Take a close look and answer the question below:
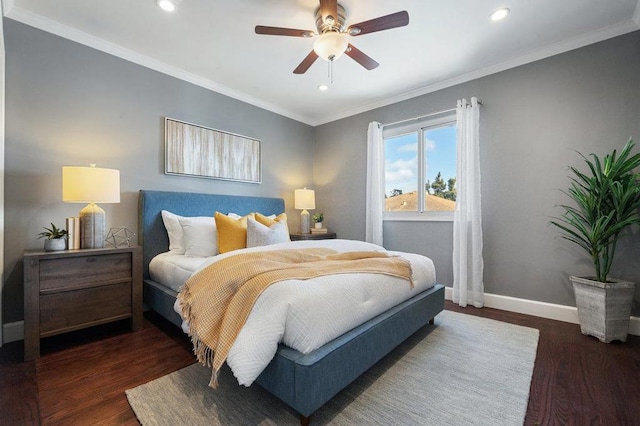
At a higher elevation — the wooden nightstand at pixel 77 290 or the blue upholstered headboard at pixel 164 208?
the blue upholstered headboard at pixel 164 208

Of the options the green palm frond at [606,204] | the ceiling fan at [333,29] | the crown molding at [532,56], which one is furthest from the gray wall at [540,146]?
the ceiling fan at [333,29]

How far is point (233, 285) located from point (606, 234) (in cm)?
304

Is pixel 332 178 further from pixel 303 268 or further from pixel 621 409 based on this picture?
pixel 621 409

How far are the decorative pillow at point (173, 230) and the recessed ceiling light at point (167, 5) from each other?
1.88m

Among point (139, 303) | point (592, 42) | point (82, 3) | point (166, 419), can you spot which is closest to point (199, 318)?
point (166, 419)

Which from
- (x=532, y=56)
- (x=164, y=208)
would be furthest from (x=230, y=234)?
(x=532, y=56)

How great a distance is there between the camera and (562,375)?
1834 mm

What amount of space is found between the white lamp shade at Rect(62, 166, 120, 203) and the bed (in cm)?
59

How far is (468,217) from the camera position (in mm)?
3246

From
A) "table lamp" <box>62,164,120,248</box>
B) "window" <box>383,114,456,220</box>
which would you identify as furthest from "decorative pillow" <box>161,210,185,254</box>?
"window" <box>383,114,456,220</box>

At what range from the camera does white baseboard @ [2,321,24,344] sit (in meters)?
2.24

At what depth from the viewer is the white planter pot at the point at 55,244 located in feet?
7.16

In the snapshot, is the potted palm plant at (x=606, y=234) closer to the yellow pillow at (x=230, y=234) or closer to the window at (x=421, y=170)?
the window at (x=421, y=170)

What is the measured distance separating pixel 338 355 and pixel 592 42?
372 cm
